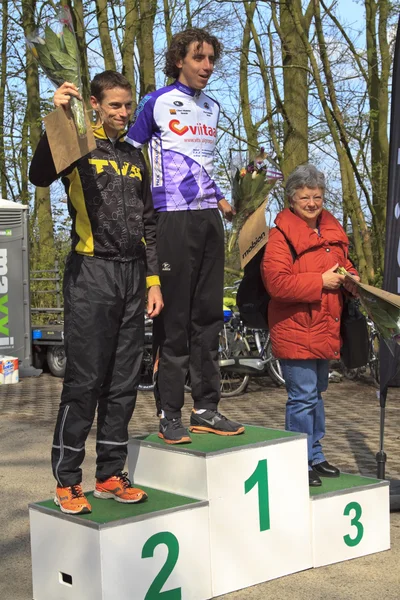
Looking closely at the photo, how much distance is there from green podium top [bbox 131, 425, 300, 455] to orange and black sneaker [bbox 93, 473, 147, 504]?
0.92 ft

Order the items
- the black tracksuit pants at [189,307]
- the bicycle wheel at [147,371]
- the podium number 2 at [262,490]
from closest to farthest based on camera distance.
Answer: the podium number 2 at [262,490] → the black tracksuit pants at [189,307] → the bicycle wheel at [147,371]

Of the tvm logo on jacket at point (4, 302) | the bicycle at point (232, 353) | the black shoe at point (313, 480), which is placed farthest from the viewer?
the tvm logo on jacket at point (4, 302)

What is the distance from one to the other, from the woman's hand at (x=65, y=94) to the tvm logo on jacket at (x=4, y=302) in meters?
12.0

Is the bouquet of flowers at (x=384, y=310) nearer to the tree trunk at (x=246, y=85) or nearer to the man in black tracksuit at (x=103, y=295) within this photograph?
the man in black tracksuit at (x=103, y=295)

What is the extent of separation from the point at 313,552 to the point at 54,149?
92.9 inches

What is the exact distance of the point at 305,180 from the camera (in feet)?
17.1

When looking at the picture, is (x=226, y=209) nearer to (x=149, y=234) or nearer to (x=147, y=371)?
(x=149, y=234)

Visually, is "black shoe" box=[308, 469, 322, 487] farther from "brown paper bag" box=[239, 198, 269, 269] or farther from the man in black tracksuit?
"brown paper bag" box=[239, 198, 269, 269]

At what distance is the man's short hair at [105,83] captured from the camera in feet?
14.7

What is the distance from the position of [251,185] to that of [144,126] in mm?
694

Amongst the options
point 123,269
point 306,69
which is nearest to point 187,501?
point 123,269

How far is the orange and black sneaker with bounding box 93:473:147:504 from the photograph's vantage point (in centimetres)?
438

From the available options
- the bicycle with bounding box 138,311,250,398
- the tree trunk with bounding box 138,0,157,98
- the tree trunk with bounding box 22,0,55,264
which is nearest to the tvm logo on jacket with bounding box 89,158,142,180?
the bicycle with bounding box 138,311,250,398

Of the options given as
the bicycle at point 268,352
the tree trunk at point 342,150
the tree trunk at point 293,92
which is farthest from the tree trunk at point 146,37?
the bicycle at point 268,352
